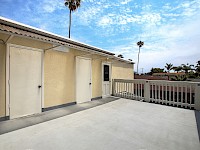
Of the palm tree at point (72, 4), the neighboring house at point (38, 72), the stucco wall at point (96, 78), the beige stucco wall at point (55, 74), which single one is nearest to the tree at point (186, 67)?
the palm tree at point (72, 4)

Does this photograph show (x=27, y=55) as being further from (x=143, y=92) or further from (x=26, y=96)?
(x=143, y=92)

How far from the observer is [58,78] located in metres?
5.06

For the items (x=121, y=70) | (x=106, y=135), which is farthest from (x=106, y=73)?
(x=106, y=135)

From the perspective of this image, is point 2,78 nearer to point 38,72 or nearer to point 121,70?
point 38,72

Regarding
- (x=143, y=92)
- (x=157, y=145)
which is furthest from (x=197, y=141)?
(x=143, y=92)

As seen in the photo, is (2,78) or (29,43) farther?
(29,43)

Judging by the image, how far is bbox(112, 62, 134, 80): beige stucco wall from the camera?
28.8 ft

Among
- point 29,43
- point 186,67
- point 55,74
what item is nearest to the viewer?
point 29,43

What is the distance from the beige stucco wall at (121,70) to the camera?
8791 mm

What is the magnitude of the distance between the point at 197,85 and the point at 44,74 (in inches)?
251

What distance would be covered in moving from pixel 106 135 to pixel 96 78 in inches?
180

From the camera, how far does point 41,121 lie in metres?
3.64

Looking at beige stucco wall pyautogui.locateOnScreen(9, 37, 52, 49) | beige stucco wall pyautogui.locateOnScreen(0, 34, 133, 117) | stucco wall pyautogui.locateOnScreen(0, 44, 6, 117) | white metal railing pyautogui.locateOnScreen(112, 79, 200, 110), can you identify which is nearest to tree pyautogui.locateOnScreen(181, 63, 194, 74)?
white metal railing pyautogui.locateOnScreen(112, 79, 200, 110)

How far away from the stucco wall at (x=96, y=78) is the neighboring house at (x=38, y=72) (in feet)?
0.20
